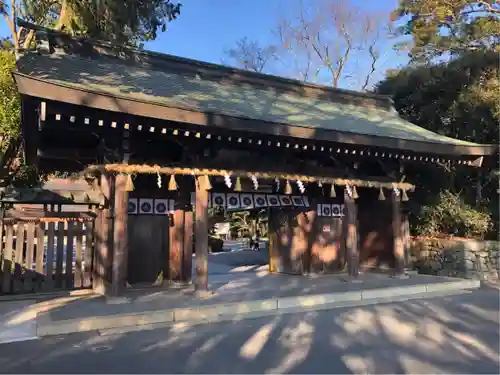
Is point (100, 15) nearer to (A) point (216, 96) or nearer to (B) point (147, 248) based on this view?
(A) point (216, 96)

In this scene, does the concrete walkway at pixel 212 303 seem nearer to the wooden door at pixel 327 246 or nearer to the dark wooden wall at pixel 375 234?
the wooden door at pixel 327 246

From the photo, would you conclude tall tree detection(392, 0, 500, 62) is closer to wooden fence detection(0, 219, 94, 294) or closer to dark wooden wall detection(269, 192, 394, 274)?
dark wooden wall detection(269, 192, 394, 274)

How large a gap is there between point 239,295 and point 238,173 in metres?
2.38

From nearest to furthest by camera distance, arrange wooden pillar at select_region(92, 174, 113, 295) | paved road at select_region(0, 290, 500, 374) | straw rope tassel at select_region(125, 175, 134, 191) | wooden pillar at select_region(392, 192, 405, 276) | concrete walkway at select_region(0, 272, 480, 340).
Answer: paved road at select_region(0, 290, 500, 374)
concrete walkway at select_region(0, 272, 480, 340)
straw rope tassel at select_region(125, 175, 134, 191)
wooden pillar at select_region(92, 174, 113, 295)
wooden pillar at select_region(392, 192, 405, 276)

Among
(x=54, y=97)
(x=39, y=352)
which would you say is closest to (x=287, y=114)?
(x=54, y=97)

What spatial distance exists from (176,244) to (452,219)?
9.61m

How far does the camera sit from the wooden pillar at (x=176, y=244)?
8961mm

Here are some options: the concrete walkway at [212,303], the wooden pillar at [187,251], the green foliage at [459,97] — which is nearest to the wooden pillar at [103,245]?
the concrete walkway at [212,303]

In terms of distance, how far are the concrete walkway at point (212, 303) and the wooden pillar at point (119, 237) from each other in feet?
1.02

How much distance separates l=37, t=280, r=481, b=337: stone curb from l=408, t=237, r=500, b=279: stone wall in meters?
4.13

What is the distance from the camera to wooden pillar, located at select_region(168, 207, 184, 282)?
896cm

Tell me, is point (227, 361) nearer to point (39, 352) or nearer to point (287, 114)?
point (39, 352)

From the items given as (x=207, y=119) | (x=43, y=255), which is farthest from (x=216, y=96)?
(x=43, y=255)

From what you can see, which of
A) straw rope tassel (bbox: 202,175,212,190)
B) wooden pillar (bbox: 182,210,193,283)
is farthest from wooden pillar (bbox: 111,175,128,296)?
wooden pillar (bbox: 182,210,193,283)
